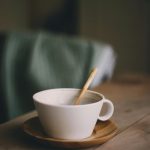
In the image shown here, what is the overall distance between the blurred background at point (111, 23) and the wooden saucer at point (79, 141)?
2.49 meters

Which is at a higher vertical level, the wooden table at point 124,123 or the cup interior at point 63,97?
the cup interior at point 63,97

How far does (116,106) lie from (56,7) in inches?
117

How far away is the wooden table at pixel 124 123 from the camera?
62cm

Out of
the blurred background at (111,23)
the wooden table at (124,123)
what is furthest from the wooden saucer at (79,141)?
the blurred background at (111,23)

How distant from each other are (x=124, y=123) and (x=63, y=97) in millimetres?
152

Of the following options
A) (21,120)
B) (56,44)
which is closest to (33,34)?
(56,44)

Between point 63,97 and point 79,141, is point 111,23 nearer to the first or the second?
point 63,97

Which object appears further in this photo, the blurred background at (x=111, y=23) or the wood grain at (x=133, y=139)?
the blurred background at (x=111, y=23)

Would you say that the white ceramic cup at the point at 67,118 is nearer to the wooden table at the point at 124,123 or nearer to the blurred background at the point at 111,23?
the wooden table at the point at 124,123

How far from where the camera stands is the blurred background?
310 cm

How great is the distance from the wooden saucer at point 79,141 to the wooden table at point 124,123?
13 mm

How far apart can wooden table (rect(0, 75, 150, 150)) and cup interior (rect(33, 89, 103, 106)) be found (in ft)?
0.26

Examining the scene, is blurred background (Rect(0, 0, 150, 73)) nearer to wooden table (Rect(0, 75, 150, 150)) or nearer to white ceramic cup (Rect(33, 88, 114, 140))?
wooden table (Rect(0, 75, 150, 150))

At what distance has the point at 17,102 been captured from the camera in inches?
56.6
